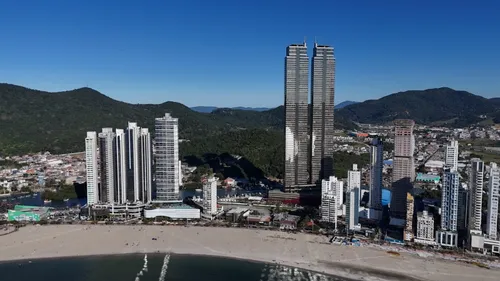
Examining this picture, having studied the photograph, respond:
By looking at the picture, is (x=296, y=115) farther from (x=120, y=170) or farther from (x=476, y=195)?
(x=476, y=195)

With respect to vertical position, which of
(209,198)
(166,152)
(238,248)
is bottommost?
(238,248)

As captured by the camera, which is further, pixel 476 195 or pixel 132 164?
pixel 132 164

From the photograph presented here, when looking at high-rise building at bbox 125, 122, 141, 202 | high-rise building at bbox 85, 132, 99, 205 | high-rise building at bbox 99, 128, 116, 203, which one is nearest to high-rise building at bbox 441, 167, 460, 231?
high-rise building at bbox 125, 122, 141, 202

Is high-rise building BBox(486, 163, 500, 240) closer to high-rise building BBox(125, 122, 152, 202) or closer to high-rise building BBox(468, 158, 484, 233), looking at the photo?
high-rise building BBox(468, 158, 484, 233)

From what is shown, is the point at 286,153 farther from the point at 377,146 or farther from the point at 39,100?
the point at 39,100

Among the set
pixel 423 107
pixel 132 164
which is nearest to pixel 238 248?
pixel 132 164
